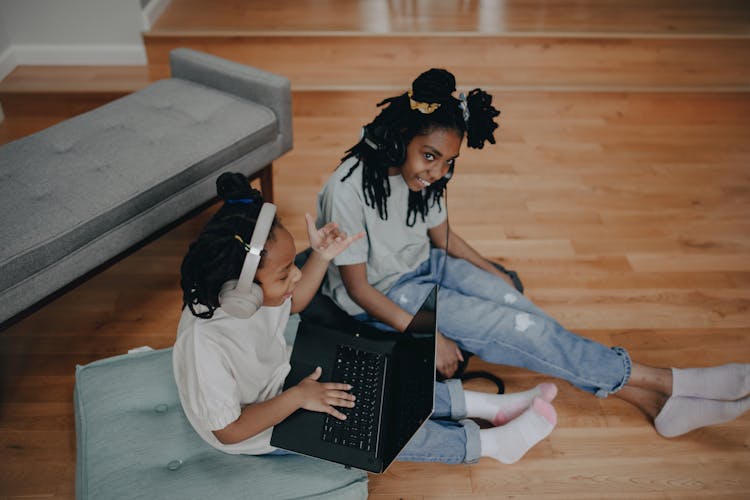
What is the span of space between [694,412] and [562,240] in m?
0.88

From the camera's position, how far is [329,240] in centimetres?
138

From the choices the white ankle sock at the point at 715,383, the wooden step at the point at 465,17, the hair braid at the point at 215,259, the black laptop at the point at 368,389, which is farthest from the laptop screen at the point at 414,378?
the wooden step at the point at 465,17

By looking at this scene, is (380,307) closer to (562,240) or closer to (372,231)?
(372,231)

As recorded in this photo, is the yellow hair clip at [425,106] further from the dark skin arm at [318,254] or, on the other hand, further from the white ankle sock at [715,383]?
the white ankle sock at [715,383]

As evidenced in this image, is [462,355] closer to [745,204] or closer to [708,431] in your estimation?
[708,431]

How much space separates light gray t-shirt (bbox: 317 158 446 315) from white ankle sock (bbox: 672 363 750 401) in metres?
0.78

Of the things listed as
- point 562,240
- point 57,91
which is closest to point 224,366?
point 562,240

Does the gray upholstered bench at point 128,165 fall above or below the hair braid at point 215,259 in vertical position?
below

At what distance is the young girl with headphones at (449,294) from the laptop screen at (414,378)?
0.29ft

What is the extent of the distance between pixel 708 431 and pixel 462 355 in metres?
0.74

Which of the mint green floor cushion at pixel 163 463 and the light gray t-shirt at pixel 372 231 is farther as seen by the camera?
the light gray t-shirt at pixel 372 231

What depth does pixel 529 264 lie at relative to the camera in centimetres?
216

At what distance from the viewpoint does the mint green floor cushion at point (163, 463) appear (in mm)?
1205

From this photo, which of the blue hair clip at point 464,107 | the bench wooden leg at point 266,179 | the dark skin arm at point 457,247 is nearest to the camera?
the blue hair clip at point 464,107
